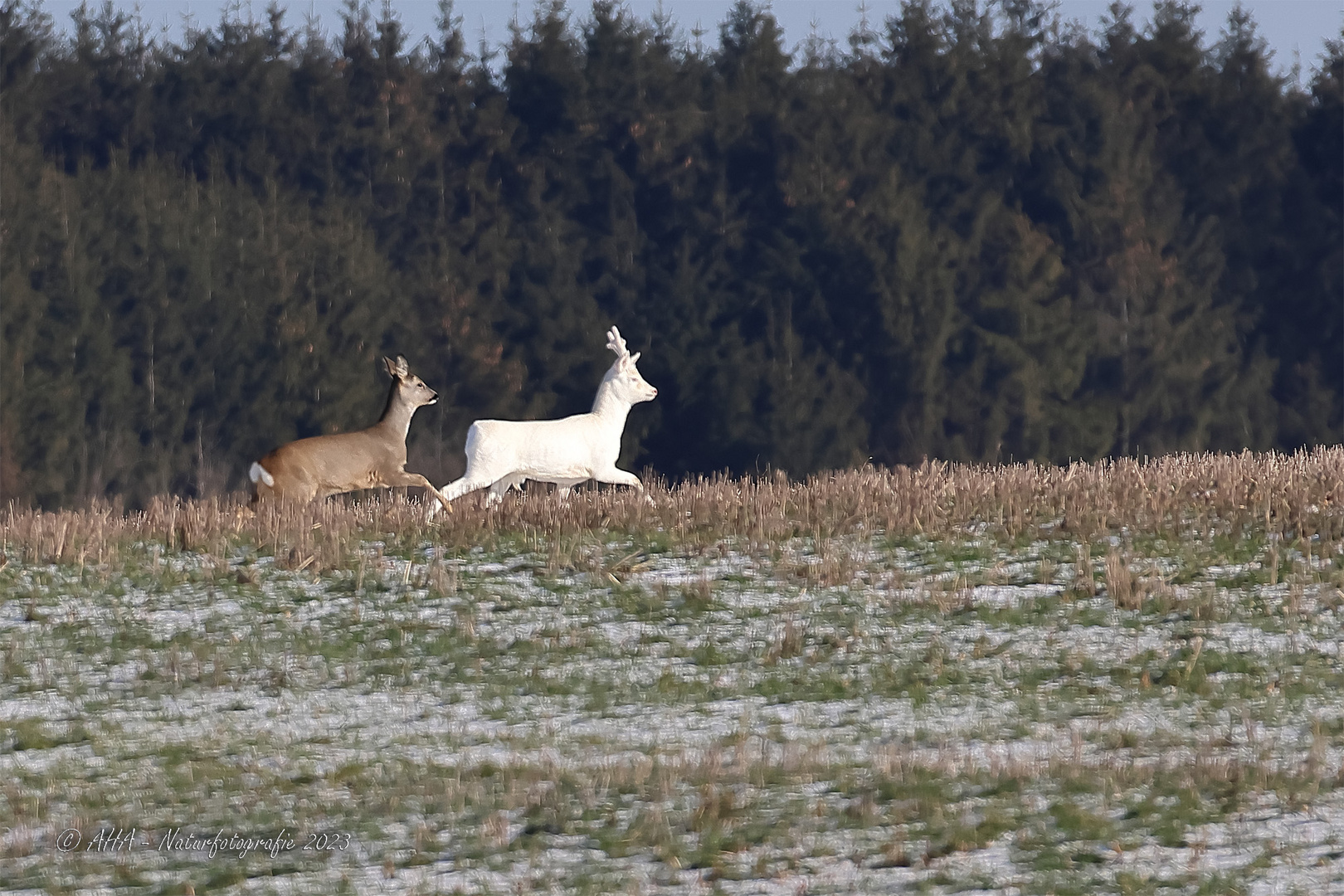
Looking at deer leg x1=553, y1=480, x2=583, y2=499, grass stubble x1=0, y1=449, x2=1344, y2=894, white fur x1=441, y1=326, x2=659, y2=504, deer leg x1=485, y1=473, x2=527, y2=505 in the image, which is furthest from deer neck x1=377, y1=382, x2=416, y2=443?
deer leg x1=553, y1=480, x2=583, y2=499

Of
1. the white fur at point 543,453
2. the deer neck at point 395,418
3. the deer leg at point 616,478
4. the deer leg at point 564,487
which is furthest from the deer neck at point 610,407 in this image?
the deer neck at point 395,418

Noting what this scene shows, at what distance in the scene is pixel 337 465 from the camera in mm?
15430

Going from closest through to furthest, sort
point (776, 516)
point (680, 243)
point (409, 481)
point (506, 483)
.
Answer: point (776, 516)
point (409, 481)
point (506, 483)
point (680, 243)

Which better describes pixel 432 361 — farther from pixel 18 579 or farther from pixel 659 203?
pixel 18 579

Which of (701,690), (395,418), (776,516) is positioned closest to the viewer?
(701,690)

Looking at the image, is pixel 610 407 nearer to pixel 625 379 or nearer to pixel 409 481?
pixel 625 379

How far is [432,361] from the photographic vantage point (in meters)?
47.7

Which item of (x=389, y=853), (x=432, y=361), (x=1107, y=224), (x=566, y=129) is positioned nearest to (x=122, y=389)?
(x=432, y=361)

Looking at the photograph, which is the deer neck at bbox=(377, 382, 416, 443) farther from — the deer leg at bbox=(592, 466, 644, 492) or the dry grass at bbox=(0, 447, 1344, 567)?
the deer leg at bbox=(592, 466, 644, 492)

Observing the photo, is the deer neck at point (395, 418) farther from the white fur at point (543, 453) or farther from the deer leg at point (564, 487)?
the deer leg at point (564, 487)

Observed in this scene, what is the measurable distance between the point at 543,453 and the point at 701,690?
641 centimetres

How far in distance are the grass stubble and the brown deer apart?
Answer: 1.01 ft

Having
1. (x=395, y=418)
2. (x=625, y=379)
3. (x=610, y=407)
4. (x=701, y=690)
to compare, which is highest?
(x=625, y=379)

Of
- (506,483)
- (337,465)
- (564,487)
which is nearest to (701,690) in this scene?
(564,487)
